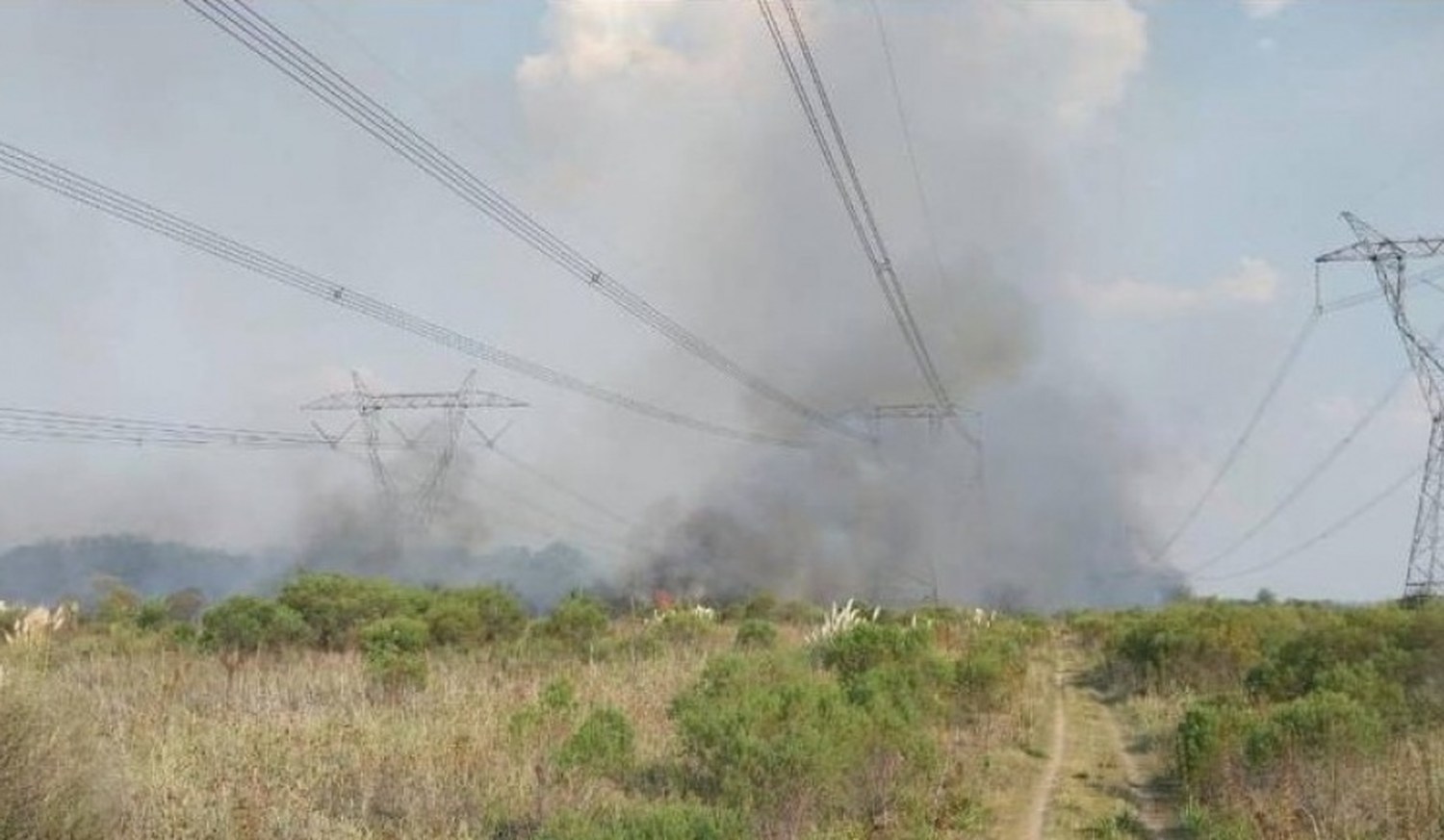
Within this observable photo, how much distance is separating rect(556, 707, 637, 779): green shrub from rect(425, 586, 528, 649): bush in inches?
922

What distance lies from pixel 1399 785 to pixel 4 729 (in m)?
13.1

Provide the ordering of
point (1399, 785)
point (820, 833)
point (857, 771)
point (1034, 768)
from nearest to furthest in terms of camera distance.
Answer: point (820, 833) < point (1399, 785) < point (857, 771) < point (1034, 768)

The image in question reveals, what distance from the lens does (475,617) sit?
3953 cm

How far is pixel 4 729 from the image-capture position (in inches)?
369

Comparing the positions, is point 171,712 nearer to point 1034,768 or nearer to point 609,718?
point 609,718

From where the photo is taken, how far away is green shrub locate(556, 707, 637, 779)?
1372 cm

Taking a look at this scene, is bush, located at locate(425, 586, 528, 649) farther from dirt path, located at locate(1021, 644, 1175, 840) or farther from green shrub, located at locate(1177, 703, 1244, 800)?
green shrub, located at locate(1177, 703, 1244, 800)

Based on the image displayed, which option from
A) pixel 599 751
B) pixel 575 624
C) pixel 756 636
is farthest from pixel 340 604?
pixel 599 751

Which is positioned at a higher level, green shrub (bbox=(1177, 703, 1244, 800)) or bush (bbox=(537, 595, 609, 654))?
bush (bbox=(537, 595, 609, 654))

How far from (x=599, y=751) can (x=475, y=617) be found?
86.9ft

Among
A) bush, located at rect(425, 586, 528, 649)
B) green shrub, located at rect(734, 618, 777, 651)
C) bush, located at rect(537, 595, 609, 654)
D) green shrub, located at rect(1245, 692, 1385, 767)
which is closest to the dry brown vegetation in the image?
green shrub, located at rect(1245, 692, 1385, 767)

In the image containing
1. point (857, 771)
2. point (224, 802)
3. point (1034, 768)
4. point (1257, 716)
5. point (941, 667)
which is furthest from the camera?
point (941, 667)

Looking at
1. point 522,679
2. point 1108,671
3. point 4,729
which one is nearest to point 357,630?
point 522,679

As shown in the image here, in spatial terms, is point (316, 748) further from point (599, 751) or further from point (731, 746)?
point (731, 746)
